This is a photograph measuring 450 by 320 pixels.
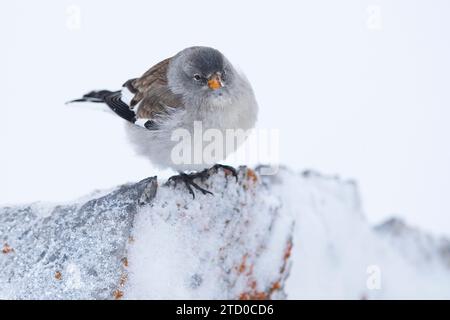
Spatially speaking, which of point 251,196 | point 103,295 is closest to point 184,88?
point 251,196

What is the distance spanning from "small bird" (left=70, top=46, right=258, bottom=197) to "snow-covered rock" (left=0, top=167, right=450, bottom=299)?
0.65ft

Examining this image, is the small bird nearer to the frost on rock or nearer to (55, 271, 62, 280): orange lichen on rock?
the frost on rock

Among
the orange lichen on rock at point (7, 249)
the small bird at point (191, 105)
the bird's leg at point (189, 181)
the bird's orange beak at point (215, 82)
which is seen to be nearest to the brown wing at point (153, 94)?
the small bird at point (191, 105)

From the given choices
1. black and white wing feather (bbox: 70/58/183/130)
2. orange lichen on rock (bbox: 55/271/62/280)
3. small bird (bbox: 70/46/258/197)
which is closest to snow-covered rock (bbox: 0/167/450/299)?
orange lichen on rock (bbox: 55/271/62/280)

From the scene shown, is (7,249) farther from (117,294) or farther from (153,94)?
(153,94)

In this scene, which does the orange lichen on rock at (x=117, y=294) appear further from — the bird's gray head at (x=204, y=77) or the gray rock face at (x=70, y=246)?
the bird's gray head at (x=204, y=77)

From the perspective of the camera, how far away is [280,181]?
4645mm

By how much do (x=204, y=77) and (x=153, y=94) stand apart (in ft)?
1.29

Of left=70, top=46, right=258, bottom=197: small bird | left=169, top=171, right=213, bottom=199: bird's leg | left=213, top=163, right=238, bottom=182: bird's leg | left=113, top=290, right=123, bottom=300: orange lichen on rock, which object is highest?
left=70, top=46, right=258, bottom=197: small bird

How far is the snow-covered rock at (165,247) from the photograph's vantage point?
3088 mm

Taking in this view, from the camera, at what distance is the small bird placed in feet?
11.7

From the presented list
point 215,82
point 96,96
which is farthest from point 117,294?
point 96,96

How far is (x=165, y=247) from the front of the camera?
3217 mm

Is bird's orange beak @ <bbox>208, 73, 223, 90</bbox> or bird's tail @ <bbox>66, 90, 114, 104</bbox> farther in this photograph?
bird's tail @ <bbox>66, 90, 114, 104</bbox>
